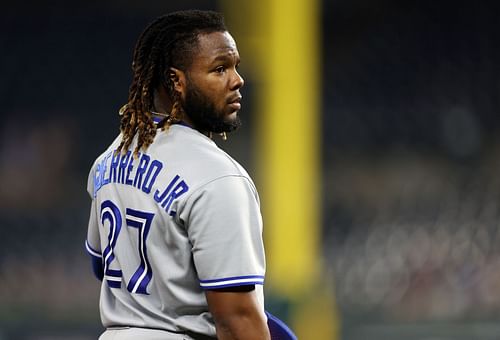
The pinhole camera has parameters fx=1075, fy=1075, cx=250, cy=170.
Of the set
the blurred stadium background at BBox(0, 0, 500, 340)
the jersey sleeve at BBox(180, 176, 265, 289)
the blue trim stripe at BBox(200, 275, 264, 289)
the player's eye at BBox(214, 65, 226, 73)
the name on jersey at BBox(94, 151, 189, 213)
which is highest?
the player's eye at BBox(214, 65, 226, 73)

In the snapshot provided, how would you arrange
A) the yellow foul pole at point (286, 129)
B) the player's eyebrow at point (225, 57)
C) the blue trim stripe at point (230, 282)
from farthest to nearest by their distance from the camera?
1. the yellow foul pole at point (286, 129)
2. the player's eyebrow at point (225, 57)
3. the blue trim stripe at point (230, 282)

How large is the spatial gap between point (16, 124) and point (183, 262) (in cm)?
685

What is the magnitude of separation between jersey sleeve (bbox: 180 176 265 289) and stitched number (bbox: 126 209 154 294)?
0.33 feet

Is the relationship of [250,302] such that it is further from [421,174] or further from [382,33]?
[382,33]

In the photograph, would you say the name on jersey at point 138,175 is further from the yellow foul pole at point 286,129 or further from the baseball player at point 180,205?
the yellow foul pole at point 286,129

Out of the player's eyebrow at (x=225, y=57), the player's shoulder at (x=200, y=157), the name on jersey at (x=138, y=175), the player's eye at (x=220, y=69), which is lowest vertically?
the name on jersey at (x=138, y=175)

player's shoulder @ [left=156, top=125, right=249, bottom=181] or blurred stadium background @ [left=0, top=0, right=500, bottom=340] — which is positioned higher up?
player's shoulder @ [left=156, top=125, right=249, bottom=181]

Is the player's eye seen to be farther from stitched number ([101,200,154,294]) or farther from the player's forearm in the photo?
the player's forearm

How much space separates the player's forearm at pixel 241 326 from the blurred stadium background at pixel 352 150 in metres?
4.99

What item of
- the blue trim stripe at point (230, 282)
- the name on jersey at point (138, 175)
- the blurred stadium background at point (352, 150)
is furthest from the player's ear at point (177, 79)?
the blurred stadium background at point (352, 150)

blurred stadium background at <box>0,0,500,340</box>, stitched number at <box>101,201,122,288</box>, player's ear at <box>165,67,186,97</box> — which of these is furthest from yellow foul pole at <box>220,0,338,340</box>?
player's ear at <box>165,67,186,97</box>

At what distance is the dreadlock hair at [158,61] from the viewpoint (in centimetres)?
228

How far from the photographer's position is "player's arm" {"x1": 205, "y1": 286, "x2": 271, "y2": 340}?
2.12 metres

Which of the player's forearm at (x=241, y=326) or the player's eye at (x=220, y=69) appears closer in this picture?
the player's forearm at (x=241, y=326)
